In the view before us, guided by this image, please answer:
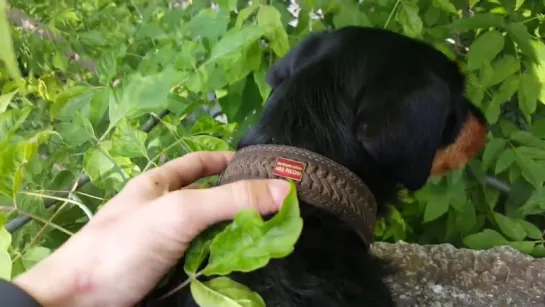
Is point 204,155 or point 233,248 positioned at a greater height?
point 233,248

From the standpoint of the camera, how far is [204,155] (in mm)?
840

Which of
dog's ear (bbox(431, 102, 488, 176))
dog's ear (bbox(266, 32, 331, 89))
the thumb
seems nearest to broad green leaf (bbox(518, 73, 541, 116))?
dog's ear (bbox(431, 102, 488, 176))

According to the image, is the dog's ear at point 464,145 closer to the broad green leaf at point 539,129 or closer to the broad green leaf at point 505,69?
the broad green leaf at point 505,69

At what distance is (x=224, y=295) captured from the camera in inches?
18.2

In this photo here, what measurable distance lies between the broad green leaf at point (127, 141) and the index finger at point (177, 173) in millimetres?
43

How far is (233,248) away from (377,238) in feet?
3.89

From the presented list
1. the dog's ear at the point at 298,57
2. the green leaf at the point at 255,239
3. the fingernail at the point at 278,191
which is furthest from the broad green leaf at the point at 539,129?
the green leaf at the point at 255,239

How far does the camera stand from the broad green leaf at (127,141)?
2.52 ft

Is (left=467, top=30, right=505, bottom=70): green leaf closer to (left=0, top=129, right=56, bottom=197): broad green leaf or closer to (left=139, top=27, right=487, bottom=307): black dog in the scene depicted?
(left=139, top=27, right=487, bottom=307): black dog

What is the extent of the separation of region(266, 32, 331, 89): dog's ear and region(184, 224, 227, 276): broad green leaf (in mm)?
410

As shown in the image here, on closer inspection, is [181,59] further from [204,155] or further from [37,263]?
[37,263]

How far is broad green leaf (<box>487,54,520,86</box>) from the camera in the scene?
3.82 feet

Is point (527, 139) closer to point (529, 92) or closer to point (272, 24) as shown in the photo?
point (529, 92)

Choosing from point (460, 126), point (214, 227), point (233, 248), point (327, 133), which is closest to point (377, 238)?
point (460, 126)
